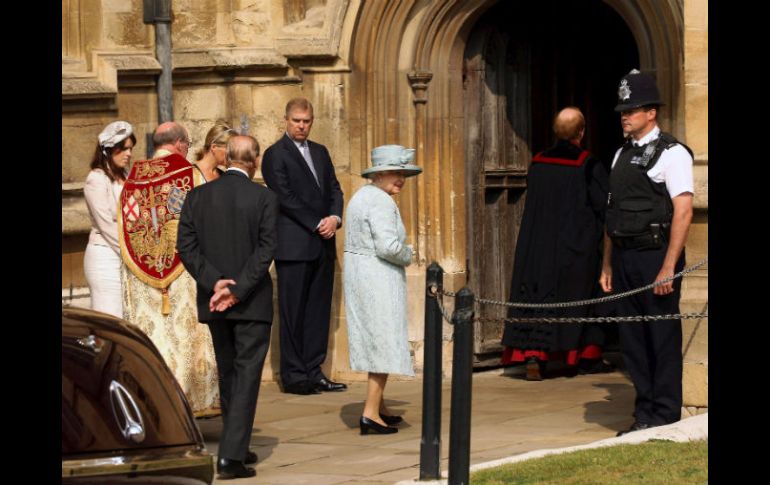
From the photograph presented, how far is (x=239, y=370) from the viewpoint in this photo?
7840mm

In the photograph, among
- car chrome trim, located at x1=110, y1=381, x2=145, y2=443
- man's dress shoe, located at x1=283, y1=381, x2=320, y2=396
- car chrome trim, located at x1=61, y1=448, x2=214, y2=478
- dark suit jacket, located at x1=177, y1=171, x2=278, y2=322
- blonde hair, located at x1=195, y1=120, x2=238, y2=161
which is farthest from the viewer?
man's dress shoe, located at x1=283, y1=381, x2=320, y2=396

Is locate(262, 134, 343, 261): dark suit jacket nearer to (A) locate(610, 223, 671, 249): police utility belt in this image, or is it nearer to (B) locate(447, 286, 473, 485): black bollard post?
(A) locate(610, 223, 671, 249): police utility belt

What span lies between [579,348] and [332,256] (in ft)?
6.44

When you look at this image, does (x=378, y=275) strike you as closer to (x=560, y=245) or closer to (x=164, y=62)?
(x=560, y=245)

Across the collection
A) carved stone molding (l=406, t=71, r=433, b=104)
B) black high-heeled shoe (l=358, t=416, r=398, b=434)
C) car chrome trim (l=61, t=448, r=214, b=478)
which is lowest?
black high-heeled shoe (l=358, t=416, r=398, b=434)

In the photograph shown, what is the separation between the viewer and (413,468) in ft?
26.0

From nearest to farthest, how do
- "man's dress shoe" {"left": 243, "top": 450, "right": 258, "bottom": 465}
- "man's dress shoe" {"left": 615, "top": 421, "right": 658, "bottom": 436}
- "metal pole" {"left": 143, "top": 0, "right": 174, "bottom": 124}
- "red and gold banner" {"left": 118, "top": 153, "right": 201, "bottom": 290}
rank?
"man's dress shoe" {"left": 243, "top": 450, "right": 258, "bottom": 465} → "man's dress shoe" {"left": 615, "top": 421, "right": 658, "bottom": 436} → "red and gold banner" {"left": 118, "top": 153, "right": 201, "bottom": 290} → "metal pole" {"left": 143, "top": 0, "right": 174, "bottom": 124}

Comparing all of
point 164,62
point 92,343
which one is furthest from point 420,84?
point 92,343

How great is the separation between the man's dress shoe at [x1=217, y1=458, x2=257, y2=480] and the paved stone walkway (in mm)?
47

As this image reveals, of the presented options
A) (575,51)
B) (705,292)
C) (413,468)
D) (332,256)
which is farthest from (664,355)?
(575,51)

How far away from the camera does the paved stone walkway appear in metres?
8.04

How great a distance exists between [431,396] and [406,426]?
80.6 inches

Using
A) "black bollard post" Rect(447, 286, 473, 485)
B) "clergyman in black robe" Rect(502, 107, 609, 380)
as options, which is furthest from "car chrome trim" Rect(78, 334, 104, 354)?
"clergyman in black robe" Rect(502, 107, 609, 380)
